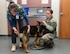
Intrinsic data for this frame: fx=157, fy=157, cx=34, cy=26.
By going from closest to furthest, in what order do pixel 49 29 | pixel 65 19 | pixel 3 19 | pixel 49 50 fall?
1. pixel 49 50
2. pixel 49 29
3. pixel 65 19
4. pixel 3 19

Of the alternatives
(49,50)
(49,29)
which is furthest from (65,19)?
(49,50)

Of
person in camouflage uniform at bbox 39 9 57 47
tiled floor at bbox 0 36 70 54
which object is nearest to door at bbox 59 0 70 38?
tiled floor at bbox 0 36 70 54

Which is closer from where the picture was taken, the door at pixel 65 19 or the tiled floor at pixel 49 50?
the tiled floor at pixel 49 50

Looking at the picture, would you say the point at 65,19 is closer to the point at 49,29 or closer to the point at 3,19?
the point at 49,29

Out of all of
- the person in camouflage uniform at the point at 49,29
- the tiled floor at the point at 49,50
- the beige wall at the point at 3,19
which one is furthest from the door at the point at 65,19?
the beige wall at the point at 3,19

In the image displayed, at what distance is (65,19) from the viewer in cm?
491

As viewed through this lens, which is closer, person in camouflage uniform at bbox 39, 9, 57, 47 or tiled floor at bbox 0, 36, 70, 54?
tiled floor at bbox 0, 36, 70, 54

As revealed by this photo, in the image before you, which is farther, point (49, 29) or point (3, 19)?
point (3, 19)

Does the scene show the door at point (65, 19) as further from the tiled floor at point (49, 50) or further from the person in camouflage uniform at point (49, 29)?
the person in camouflage uniform at point (49, 29)

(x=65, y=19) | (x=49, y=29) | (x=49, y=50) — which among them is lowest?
(x=49, y=50)

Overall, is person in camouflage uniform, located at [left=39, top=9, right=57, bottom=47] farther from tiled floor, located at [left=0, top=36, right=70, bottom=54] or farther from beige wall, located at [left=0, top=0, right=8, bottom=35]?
beige wall, located at [left=0, top=0, right=8, bottom=35]

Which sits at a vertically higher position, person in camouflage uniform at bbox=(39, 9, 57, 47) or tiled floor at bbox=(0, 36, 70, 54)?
person in camouflage uniform at bbox=(39, 9, 57, 47)

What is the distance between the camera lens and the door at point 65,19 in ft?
15.9

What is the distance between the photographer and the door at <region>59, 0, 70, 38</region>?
484 cm
